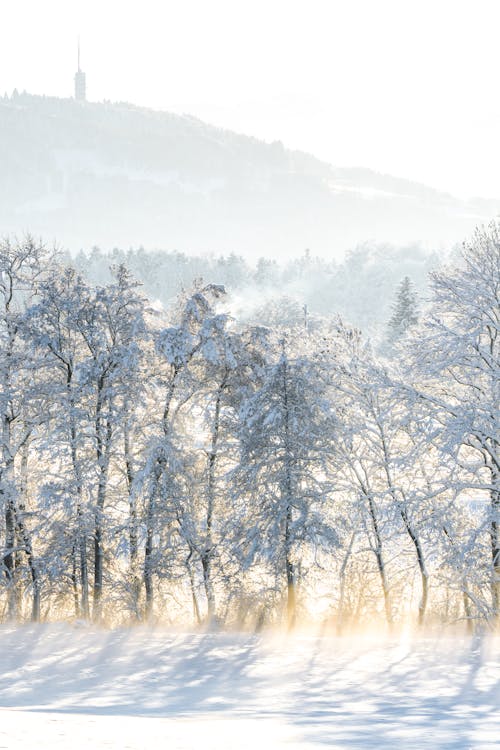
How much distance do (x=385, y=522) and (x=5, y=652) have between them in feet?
26.8

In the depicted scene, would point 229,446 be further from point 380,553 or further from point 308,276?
point 308,276

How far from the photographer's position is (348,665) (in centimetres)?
1284

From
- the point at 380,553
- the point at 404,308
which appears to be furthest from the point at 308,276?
the point at 380,553

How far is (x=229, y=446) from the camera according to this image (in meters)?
20.0

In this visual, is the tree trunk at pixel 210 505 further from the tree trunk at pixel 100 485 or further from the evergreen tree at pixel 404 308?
the evergreen tree at pixel 404 308

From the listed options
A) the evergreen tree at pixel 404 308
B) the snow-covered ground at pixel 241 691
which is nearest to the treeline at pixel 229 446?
the snow-covered ground at pixel 241 691

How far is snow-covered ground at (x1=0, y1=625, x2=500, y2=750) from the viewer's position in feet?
22.1

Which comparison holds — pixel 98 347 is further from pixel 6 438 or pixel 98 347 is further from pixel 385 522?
pixel 385 522

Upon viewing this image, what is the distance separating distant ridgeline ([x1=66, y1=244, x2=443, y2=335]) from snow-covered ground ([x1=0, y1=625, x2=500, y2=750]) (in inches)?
5070

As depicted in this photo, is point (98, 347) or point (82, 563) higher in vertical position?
point (98, 347)

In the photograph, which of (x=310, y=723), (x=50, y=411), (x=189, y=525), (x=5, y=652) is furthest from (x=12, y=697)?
→ (x=50, y=411)

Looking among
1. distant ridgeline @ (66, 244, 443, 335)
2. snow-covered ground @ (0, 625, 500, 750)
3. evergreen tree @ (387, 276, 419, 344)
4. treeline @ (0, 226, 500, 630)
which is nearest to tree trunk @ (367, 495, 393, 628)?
treeline @ (0, 226, 500, 630)

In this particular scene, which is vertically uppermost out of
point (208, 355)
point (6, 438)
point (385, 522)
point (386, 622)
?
point (208, 355)

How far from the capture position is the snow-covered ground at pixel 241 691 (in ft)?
22.1
